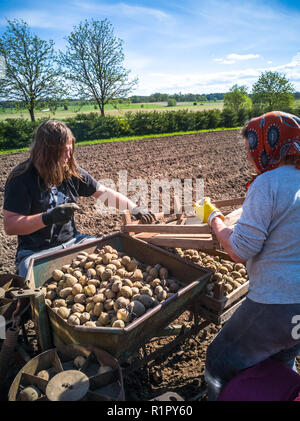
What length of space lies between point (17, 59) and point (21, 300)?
28727 millimetres

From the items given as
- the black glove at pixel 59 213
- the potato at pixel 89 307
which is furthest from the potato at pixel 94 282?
the black glove at pixel 59 213

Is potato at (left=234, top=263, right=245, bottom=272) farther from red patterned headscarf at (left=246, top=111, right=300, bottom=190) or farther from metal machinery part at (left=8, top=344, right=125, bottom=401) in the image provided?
metal machinery part at (left=8, top=344, right=125, bottom=401)

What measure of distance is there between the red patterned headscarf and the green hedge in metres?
17.3

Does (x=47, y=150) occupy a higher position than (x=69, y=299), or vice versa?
(x=47, y=150)

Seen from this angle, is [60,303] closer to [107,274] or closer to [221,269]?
[107,274]

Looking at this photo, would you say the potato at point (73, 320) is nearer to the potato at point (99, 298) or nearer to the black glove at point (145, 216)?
the potato at point (99, 298)

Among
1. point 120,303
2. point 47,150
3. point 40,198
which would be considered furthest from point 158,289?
point 47,150

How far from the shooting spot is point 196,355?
3.10 metres

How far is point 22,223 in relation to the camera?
287cm

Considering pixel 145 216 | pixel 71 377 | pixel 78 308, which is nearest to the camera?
pixel 71 377

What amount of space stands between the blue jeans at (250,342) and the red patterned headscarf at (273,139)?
0.88 m

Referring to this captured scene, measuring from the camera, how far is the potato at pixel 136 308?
84.9 inches

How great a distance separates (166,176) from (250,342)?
820 cm

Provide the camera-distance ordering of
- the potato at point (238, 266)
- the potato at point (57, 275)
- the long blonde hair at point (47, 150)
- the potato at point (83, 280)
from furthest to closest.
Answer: the potato at point (238, 266) → the long blonde hair at point (47, 150) → the potato at point (57, 275) → the potato at point (83, 280)
